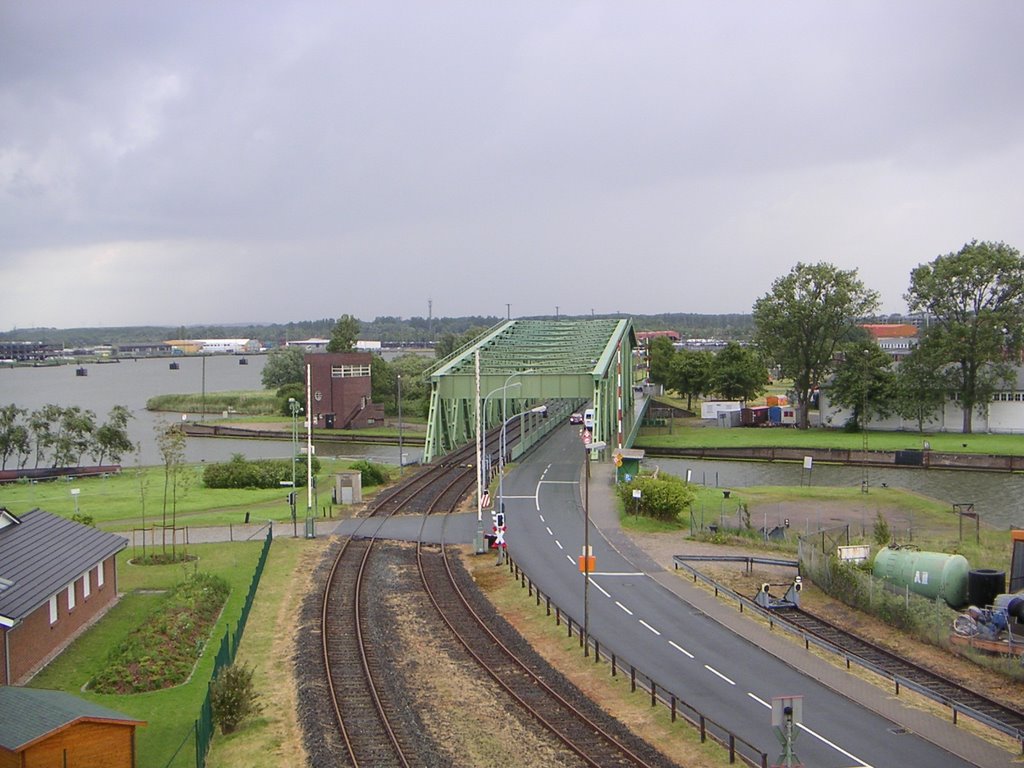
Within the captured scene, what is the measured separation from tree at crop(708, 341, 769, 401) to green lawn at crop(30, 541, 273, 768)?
78134mm

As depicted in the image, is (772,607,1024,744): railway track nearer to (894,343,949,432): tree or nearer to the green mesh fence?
the green mesh fence

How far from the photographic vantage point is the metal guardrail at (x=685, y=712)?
2072 cm

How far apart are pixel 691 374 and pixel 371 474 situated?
6588cm

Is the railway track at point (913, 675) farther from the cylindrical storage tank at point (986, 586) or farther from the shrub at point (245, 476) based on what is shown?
the shrub at point (245, 476)

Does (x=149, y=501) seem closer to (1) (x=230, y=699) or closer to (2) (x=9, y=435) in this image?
(2) (x=9, y=435)

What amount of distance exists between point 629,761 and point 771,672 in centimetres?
725

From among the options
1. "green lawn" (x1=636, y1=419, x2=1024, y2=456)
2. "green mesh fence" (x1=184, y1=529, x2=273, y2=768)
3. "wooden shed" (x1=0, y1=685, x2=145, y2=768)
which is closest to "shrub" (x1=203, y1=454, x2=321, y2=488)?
"green mesh fence" (x1=184, y1=529, x2=273, y2=768)

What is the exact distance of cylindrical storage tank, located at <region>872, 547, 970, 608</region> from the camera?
3225 centimetres

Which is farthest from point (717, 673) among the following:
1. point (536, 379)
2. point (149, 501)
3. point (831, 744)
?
point (536, 379)

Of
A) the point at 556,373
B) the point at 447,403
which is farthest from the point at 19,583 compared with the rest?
the point at 447,403

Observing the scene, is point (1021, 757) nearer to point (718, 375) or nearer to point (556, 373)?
point (556, 373)

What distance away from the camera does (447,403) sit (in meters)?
86.9

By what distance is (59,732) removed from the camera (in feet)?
61.2

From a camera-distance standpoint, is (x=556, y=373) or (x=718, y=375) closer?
(x=556, y=373)
